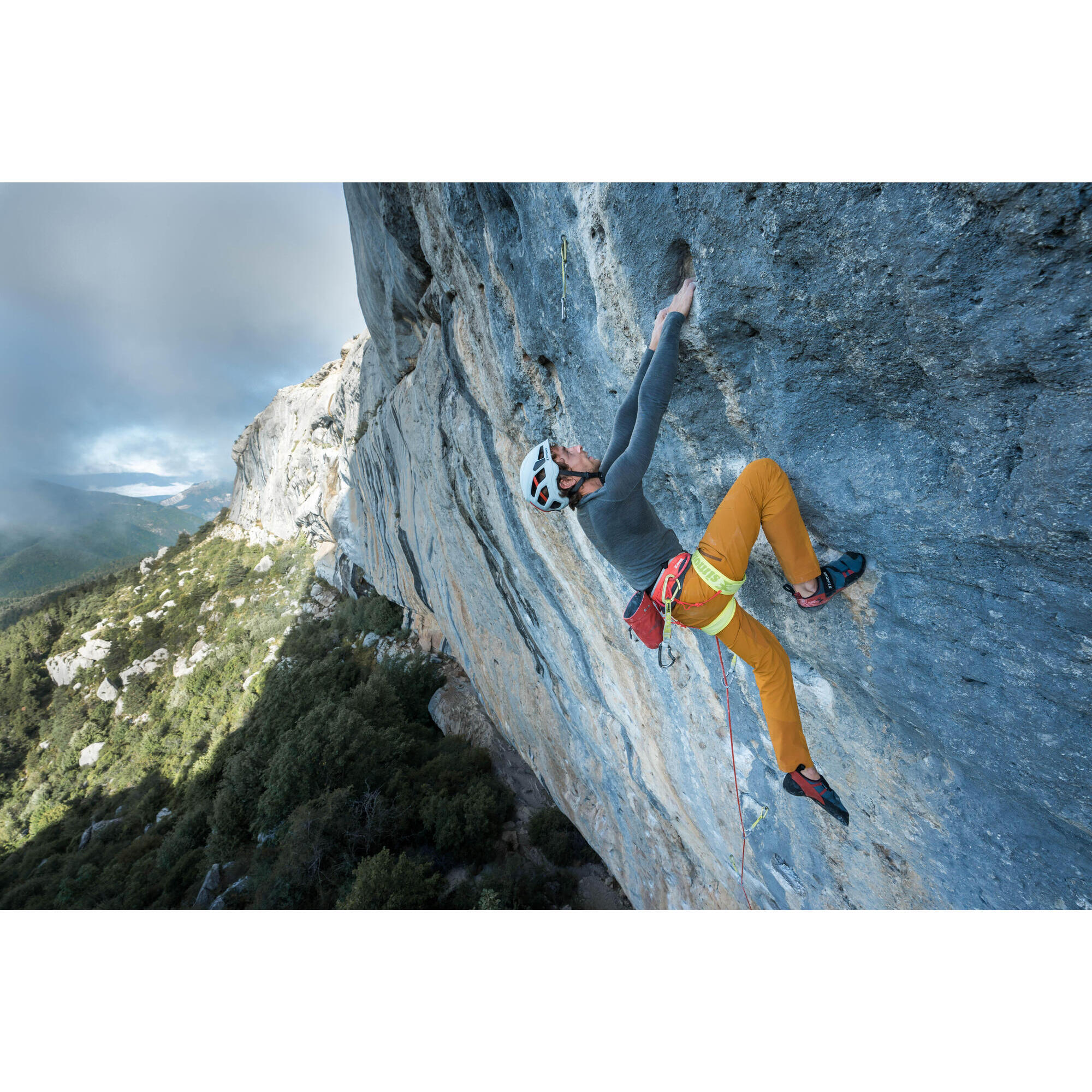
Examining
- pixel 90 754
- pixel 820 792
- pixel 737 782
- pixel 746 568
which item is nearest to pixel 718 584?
pixel 746 568

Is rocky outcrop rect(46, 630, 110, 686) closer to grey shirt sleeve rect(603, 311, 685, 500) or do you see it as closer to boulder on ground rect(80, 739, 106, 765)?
boulder on ground rect(80, 739, 106, 765)

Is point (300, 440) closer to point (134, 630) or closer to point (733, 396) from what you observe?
point (134, 630)

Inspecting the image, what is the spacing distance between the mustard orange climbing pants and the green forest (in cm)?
710

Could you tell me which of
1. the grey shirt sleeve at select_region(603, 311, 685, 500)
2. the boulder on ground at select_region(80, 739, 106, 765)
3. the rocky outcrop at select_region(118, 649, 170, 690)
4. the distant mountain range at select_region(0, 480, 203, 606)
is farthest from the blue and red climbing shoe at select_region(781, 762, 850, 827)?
the distant mountain range at select_region(0, 480, 203, 606)

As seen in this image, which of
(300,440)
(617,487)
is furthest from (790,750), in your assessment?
(300,440)

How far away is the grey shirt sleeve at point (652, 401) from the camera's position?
5.98 ft

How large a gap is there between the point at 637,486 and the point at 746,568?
0.64 metres

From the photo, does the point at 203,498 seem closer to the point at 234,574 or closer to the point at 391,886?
the point at 234,574

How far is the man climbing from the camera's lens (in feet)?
6.10

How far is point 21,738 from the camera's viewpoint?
17.1m

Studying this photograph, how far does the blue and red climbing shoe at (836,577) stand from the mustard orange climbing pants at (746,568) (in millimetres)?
78

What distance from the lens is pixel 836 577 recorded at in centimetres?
191

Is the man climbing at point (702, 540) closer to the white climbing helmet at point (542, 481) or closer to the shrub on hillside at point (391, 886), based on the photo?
the white climbing helmet at point (542, 481)

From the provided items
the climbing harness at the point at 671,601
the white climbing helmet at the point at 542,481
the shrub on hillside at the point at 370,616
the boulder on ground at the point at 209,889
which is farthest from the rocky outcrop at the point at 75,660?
the climbing harness at the point at 671,601
